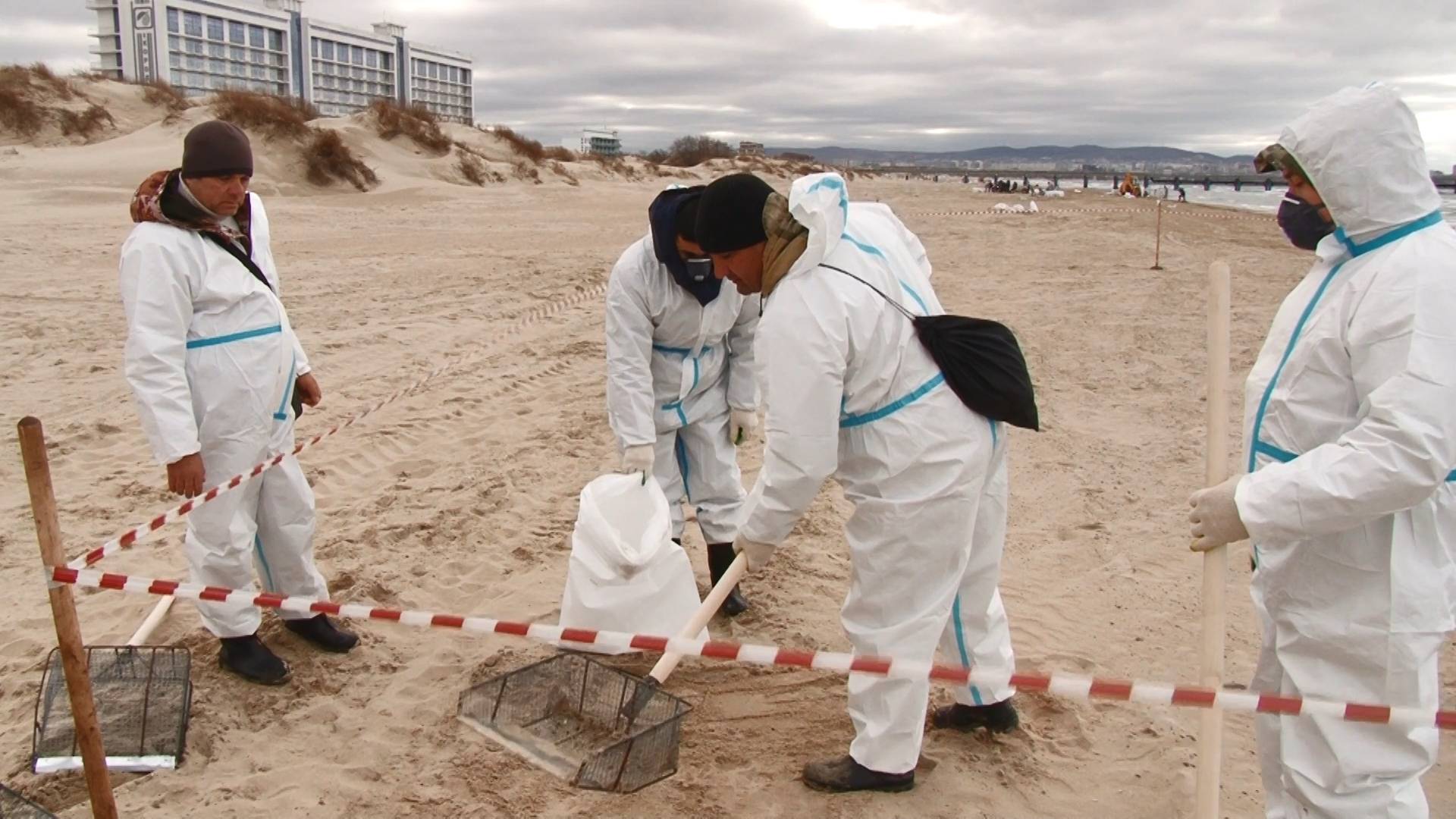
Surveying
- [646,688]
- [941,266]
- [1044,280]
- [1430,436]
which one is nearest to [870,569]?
[646,688]

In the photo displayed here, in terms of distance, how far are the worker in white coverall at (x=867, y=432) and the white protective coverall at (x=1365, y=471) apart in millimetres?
780

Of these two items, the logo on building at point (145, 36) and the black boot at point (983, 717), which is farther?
the logo on building at point (145, 36)

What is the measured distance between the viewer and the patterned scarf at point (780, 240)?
280 cm

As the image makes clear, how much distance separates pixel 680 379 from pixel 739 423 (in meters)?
0.36

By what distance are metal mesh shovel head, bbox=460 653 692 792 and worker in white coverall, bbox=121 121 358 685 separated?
0.85 meters

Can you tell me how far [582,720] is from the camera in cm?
360

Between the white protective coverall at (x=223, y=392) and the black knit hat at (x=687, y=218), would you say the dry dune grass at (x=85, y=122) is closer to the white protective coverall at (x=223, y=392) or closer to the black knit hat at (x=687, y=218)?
the white protective coverall at (x=223, y=392)

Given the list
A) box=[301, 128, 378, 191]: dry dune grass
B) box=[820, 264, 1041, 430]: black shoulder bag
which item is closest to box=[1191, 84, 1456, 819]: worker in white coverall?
box=[820, 264, 1041, 430]: black shoulder bag

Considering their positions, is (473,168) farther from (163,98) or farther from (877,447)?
(877,447)

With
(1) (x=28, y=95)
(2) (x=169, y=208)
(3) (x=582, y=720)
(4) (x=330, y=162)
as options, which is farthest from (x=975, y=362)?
(1) (x=28, y=95)

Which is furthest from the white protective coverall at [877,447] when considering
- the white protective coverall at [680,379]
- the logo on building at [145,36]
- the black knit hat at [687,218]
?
the logo on building at [145,36]

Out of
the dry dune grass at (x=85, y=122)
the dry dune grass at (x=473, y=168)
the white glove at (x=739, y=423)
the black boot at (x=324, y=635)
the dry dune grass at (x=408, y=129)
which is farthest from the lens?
the dry dune grass at (x=408, y=129)

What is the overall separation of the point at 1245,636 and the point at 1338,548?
2119 millimetres

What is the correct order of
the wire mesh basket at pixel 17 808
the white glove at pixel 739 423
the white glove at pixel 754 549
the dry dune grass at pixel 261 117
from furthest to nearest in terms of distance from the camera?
the dry dune grass at pixel 261 117, the white glove at pixel 739 423, the white glove at pixel 754 549, the wire mesh basket at pixel 17 808
